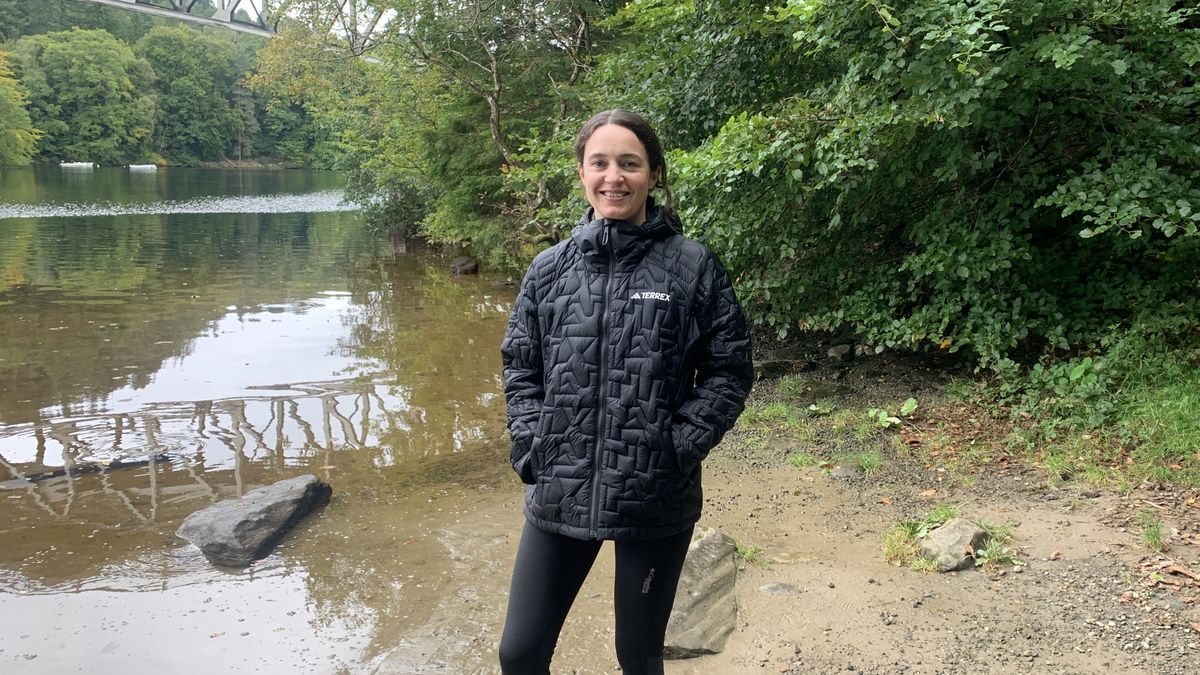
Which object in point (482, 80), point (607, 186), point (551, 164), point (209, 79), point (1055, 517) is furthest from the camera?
point (209, 79)

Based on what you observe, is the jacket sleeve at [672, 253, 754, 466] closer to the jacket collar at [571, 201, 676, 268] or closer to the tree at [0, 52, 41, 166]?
the jacket collar at [571, 201, 676, 268]

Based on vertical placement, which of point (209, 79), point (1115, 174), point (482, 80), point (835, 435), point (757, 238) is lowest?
point (835, 435)

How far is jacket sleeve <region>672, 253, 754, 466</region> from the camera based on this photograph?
2.10 metres

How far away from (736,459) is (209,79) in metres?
90.0

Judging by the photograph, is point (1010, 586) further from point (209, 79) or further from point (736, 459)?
point (209, 79)

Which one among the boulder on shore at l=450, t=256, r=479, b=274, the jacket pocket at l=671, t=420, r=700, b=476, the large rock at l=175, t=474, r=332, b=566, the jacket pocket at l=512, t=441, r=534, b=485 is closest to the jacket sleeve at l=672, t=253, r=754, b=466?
the jacket pocket at l=671, t=420, r=700, b=476

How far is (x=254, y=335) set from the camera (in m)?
12.1

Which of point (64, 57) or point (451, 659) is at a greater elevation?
point (64, 57)

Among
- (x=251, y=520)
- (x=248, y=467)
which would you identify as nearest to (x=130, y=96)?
(x=248, y=467)

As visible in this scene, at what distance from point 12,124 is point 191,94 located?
857 inches

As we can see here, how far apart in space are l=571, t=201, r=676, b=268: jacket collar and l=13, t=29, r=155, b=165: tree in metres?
81.4

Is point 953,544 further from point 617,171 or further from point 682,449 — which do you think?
point 617,171

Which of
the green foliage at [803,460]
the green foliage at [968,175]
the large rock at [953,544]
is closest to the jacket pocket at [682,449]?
the large rock at [953,544]

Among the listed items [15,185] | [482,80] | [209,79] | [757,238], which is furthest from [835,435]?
[209,79]
